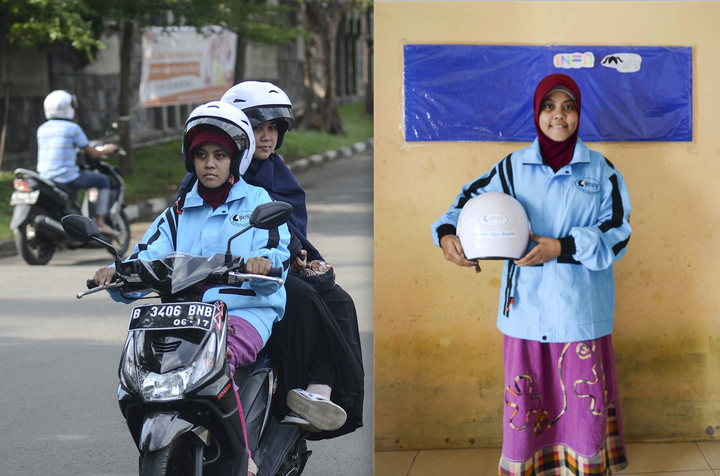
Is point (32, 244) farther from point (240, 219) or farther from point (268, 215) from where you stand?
point (268, 215)

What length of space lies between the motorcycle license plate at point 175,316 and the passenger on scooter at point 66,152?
6.31 meters

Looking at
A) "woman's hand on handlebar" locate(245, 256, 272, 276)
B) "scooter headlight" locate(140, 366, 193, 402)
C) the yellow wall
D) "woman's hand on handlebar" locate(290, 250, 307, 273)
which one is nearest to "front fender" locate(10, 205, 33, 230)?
"woman's hand on handlebar" locate(290, 250, 307, 273)

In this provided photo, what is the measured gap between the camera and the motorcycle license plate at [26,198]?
8070 millimetres

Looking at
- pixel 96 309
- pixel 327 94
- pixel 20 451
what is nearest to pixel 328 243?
pixel 96 309

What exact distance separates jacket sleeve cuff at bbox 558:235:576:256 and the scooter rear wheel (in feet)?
21.2

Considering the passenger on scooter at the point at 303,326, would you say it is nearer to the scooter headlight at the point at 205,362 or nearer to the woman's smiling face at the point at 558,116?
the scooter headlight at the point at 205,362

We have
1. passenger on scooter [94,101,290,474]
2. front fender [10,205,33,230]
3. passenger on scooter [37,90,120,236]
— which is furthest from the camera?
passenger on scooter [37,90,120,236]

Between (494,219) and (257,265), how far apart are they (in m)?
0.81

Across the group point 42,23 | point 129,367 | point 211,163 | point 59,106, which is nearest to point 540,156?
point 211,163

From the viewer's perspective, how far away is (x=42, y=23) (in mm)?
11109

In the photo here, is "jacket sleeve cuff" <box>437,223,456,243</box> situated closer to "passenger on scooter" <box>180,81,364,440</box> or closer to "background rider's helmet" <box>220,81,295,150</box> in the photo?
"passenger on scooter" <box>180,81,364,440</box>

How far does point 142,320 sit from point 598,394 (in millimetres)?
1578

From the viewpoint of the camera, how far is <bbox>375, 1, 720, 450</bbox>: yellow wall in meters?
3.14

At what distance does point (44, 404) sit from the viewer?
182 inches
